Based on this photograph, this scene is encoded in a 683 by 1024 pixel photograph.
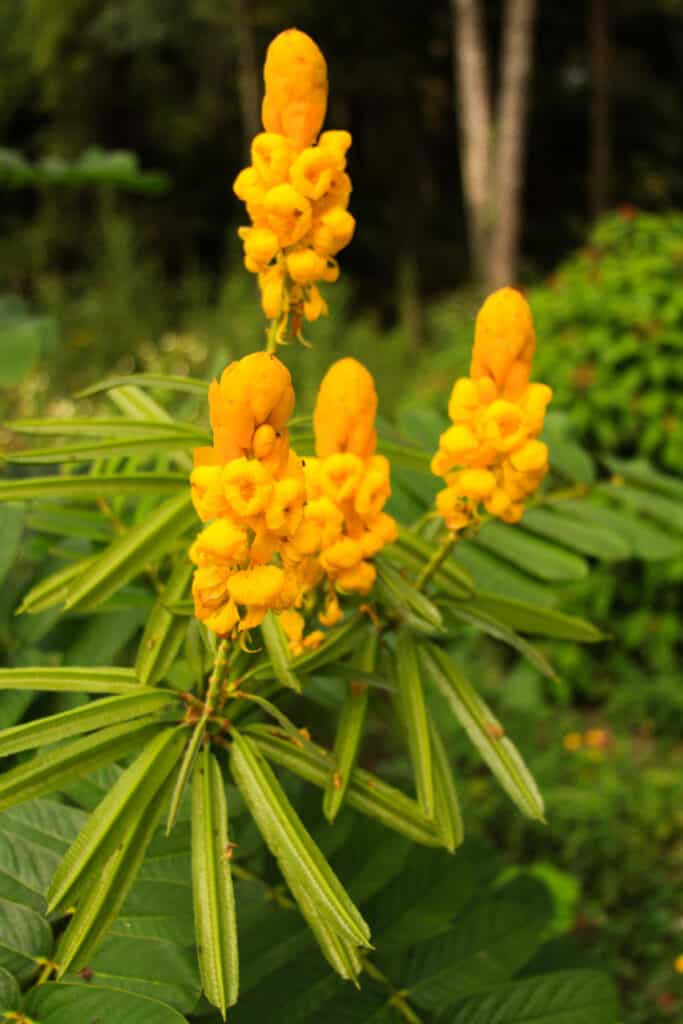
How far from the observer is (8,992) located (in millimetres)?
720

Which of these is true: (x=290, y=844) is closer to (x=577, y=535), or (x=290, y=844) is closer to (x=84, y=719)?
(x=84, y=719)

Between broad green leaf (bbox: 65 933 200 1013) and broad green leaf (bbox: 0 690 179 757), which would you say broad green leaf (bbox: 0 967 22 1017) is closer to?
broad green leaf (bbox: 65 933 200 1013)

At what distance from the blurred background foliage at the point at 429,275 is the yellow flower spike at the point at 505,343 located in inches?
20.0

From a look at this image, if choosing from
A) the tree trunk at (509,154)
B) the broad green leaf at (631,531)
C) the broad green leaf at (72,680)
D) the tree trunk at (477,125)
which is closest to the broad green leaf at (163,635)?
the broad green leaf at (72,680)

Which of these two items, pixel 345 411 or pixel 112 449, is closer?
pixel 345 411

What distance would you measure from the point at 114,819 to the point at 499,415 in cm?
40

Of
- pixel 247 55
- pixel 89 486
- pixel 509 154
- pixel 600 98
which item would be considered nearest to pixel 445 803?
pixel 89 486

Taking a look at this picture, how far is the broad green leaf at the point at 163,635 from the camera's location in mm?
760

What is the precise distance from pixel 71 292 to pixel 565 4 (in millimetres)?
7339

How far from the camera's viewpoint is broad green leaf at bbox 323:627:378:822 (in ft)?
2.49

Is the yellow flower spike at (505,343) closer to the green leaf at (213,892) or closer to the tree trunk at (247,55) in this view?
the green leaf at (213,892)

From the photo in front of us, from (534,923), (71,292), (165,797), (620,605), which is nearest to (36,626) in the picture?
(165,797)

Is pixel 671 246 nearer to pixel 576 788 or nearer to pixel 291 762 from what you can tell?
pixel 576 788

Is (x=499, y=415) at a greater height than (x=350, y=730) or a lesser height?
greater
